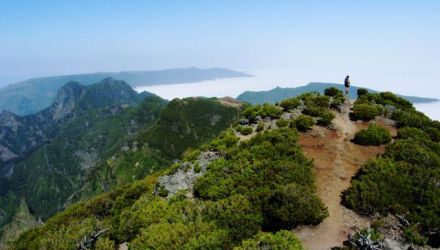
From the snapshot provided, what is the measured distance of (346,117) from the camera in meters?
45.6

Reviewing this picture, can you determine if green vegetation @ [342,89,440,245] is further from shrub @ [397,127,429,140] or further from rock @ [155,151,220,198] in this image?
rock @ [155,151,220,198]

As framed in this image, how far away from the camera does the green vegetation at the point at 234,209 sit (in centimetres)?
2609

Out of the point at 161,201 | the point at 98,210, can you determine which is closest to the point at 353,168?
the point at 161,201

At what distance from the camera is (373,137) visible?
38.4 meters

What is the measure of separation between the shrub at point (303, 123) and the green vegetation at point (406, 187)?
27.8 feet

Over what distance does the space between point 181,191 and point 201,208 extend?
15.4 ft

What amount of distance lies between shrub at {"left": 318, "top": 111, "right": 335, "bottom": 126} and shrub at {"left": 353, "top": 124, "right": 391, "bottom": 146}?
431cm

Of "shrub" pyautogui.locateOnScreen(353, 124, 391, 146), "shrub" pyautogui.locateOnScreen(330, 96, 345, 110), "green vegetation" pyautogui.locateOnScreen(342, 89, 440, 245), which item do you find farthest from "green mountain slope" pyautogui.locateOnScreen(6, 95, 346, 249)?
"shrub" pyautogui.locateOnScreen(330, 96, 345, 110)

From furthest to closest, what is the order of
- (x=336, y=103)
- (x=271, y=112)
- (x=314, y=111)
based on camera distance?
(x=336, y=103) < (x=271, y=112) < (x=314, y=111)

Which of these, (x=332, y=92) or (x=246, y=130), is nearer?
(x=246, y=130)

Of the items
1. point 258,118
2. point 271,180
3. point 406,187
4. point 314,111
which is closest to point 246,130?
point 258,118

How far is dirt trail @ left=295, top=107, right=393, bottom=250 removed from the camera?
87.6 ft

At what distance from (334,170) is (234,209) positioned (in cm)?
1097

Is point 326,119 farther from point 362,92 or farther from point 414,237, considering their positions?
point 414,237
